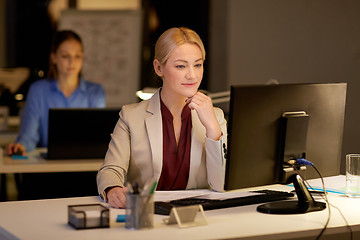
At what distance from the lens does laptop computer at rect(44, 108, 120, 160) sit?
3.63 m

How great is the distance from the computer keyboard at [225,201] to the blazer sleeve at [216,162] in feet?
0.60

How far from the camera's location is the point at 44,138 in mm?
4379

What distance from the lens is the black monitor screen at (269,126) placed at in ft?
7.02

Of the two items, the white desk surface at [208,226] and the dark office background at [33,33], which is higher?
the dark office background at [33,33]

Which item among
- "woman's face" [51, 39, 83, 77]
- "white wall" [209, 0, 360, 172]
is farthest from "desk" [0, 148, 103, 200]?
"white wall" [209, 0, 360, 172]

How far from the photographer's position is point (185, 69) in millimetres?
2555

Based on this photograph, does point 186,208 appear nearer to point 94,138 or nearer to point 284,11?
point 94,138

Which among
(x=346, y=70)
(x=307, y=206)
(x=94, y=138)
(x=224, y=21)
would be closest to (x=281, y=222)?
(x=307, y=206)

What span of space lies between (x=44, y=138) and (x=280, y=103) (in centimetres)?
252

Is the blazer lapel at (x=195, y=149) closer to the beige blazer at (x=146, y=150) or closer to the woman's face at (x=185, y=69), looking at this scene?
the beige blazer at (x=146, y=150)

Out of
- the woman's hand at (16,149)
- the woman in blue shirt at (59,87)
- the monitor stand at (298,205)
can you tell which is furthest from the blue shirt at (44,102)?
the monitor stand at (298,205)

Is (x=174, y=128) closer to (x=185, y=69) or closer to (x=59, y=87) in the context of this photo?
(x=185, y=69)

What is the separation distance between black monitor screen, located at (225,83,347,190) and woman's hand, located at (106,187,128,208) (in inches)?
16.4

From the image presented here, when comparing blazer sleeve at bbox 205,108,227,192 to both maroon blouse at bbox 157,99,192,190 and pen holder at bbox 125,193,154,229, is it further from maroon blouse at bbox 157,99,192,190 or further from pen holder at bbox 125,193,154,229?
pen holder at bbox 125,193,154,229
